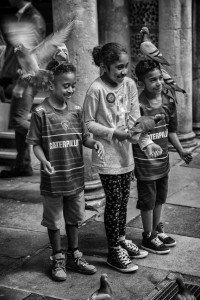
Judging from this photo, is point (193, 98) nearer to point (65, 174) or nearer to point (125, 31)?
point (125, 31)

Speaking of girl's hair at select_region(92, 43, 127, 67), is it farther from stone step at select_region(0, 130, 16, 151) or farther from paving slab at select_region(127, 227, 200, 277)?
stone step at select_region(0, 130, 16, 151)

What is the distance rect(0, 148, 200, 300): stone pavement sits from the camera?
4180mm

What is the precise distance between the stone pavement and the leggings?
0.29 m

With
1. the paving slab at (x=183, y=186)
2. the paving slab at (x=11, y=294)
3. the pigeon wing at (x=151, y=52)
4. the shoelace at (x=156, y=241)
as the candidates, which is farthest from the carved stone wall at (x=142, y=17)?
the paving slab at (x=11, y=294)

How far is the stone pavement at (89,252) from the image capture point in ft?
13.7

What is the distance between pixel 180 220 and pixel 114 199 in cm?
138

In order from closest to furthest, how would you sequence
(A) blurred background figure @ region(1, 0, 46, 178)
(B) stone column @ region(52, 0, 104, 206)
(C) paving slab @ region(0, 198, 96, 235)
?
1. (C) paving slab @ region(0, 198, 96, 235)
2. (B) stone column @ region(52, 0, 104, 206)
3. (A) blurred background figure @ region(1, 0, 46, 178)

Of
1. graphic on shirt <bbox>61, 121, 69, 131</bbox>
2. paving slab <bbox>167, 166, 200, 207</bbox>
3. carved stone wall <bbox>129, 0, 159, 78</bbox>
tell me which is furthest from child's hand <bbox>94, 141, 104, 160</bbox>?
carved stone wall <bbox>129, 0, 159, 78</bbox>

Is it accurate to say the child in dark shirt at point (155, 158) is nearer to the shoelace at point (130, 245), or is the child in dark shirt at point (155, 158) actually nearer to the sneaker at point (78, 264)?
the shoelace at point (130, 245)

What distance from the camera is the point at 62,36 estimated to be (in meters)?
4.95

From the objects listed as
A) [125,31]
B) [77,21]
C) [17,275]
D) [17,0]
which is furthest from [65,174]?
[125,31]

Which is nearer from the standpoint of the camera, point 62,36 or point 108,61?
point 108,61

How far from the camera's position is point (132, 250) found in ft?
15.3

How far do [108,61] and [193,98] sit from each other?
522 cm
